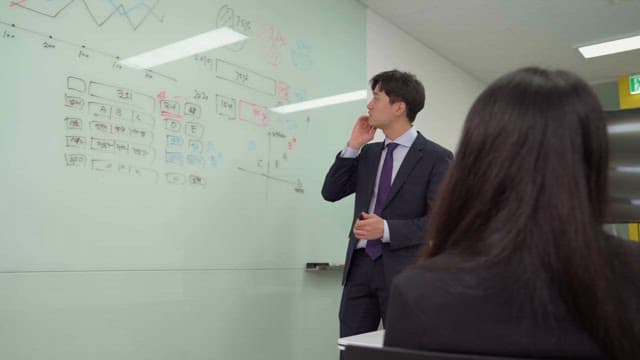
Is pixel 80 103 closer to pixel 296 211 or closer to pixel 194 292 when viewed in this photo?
pixel 194 292

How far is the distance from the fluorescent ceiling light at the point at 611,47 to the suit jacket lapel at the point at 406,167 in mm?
3273

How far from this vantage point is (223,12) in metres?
2.71

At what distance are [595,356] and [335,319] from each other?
2.72 m

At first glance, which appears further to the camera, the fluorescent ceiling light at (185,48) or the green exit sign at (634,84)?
the green exit sign at (634,84)

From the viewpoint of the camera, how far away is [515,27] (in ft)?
14.5

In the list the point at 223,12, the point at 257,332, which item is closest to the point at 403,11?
the point at 223,12

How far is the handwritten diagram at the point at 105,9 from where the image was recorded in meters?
1.98

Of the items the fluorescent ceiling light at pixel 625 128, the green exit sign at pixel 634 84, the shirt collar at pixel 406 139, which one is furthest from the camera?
the green exit sign at pixel 634 84

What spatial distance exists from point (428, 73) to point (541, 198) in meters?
4.32

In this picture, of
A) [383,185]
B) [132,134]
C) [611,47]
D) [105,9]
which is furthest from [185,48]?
[611,47]

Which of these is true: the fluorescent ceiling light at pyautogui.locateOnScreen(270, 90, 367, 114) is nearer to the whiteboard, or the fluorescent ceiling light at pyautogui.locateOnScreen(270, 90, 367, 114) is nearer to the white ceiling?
the whiteboard

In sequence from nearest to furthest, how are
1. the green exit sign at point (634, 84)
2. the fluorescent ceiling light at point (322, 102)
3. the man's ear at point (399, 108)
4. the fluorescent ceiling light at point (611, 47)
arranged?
the man's ear at point (399, 108)
the fluorescent ceiling light at point (322, 102)
the fluorescent ceiling light at point (611, 47)
the green exit sign at point (634, 84)

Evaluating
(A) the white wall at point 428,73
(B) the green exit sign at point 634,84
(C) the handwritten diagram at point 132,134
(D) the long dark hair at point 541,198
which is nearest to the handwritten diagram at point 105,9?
(C) the handwritten diagram at point 132,134

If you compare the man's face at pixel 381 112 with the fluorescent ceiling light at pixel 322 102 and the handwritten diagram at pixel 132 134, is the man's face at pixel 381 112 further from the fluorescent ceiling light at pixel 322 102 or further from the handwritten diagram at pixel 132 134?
the handwritten diagram at pixel 132 134
